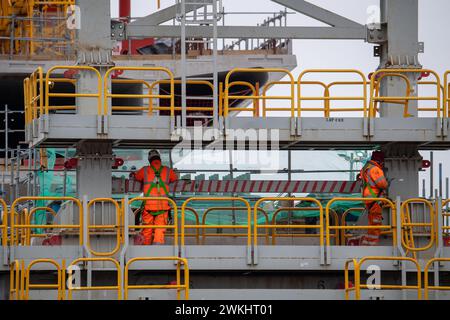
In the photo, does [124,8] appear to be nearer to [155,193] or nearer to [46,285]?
[155,193]

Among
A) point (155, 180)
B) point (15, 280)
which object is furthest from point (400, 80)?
point (15, 280)

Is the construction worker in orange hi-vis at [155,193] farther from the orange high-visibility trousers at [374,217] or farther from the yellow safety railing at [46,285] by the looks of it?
the orange high-visibility trousers at [374,217]

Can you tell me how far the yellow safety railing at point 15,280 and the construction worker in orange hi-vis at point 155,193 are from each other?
7.82ft

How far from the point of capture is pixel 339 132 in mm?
24000

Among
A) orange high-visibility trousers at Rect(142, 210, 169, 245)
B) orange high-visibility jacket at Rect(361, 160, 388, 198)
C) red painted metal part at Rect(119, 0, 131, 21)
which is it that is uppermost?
red painted metal part at Rect(119, 0, 131, 21)

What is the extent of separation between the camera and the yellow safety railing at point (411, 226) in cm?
2268

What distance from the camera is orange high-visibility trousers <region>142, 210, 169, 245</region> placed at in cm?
2352

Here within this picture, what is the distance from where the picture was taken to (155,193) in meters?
24.2

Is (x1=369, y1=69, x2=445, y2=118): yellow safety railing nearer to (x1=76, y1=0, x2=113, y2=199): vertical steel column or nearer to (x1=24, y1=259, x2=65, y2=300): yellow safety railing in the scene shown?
(x1=76, y1=0, x2=113, y2=199): vertical steel column

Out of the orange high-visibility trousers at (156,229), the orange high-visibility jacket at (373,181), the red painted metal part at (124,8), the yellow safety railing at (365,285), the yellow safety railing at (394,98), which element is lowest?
the yellow safety railing at (365,285)

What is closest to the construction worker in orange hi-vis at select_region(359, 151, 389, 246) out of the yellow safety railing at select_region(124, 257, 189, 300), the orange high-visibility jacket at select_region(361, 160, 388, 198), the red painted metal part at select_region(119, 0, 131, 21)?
the orange high-visibility jacket at select_region(361, 160, 388, 198)

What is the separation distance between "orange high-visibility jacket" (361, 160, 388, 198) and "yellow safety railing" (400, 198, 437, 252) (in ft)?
1.97

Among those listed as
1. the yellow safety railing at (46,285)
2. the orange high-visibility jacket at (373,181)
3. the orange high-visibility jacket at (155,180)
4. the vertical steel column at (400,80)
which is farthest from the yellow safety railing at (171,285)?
the vertical steel column at (400,80)

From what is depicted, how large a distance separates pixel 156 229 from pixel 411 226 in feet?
14.2
